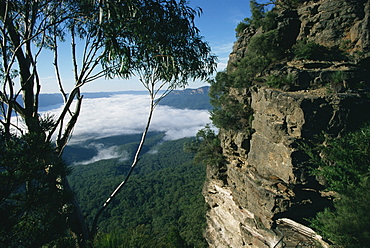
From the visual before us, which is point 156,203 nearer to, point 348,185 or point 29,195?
point 348,185

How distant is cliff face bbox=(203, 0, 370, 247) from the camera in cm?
890

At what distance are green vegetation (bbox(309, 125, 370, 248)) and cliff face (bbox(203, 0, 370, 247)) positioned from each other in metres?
0.73

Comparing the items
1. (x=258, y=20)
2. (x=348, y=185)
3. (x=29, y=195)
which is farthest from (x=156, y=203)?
(x=29, y=195)

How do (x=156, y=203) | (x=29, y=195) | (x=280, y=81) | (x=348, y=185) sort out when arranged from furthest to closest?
(x=156, y=203) < (x=280, y=81) < (x=348, y=185) < (x=29, y=195)

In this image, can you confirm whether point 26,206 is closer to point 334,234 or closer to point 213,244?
point 334,234

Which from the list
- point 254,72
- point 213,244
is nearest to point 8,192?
point 254,72

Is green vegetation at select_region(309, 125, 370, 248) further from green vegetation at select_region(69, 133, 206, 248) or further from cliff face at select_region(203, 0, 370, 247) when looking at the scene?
green vegetation at select_region(69, 133, 206, 248)

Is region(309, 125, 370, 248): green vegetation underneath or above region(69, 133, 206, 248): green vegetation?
above

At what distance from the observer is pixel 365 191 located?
6.28m

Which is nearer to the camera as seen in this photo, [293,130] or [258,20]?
[293,130]

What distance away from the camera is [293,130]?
9.54 meters

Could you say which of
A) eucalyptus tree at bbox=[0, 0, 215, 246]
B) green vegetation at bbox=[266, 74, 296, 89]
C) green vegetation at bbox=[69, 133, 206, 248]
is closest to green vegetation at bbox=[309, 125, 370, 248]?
green vegetation at bbox=[266, 74, 296, 89]

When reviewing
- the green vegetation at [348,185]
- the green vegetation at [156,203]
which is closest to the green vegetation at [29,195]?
the green vegetation at [348,185]

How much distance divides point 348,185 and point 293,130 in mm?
3058
